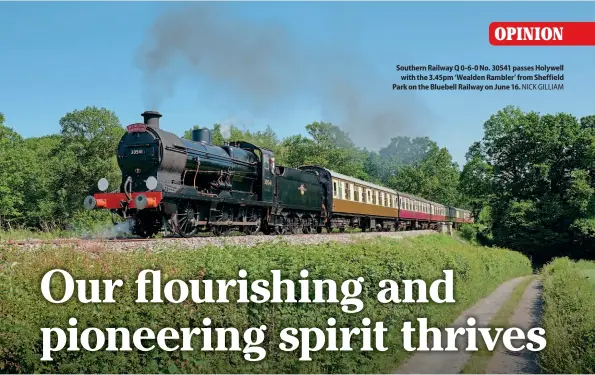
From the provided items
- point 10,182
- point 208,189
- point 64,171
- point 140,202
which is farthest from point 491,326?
point 10,182

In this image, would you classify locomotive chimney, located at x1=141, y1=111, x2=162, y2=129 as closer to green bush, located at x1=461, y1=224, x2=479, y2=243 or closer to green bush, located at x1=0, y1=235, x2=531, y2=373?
green bush, located at x1=0, y1=235, x2=531, y2=373

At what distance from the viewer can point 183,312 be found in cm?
851

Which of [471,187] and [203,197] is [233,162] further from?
[471,187]

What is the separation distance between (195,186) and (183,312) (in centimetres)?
1083

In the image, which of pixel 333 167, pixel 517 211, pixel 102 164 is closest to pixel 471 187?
pixel 517 211

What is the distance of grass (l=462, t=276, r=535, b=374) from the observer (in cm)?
1053

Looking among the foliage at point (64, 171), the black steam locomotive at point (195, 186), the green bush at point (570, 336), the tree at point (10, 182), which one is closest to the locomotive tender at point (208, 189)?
the black steam locomotive at point (195, 186)

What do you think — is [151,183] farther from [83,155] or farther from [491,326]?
[83,155]

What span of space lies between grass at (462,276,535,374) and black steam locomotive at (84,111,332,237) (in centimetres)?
1019

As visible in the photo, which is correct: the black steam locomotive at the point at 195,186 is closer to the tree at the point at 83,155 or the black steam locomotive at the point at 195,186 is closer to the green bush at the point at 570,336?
the green bush at the point at 570,336

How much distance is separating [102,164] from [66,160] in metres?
4.13

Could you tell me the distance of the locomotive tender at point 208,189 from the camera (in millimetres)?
16922

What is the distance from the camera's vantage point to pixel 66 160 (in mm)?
52688

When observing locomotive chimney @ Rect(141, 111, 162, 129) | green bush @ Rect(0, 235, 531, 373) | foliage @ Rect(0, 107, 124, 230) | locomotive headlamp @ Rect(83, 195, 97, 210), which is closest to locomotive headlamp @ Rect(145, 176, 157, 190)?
locomotive headlamp @ Rect(83, 195, 97, 210)
